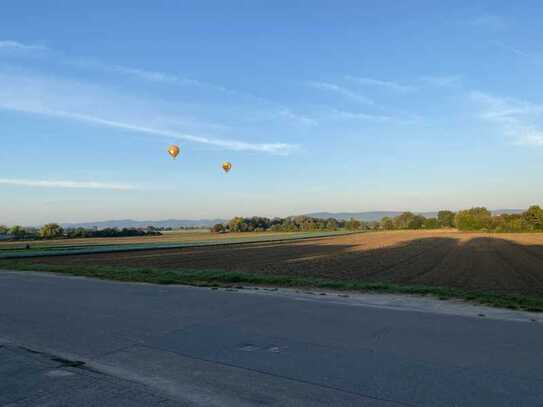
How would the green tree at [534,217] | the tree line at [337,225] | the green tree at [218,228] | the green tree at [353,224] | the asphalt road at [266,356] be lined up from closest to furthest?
the asphalt road at [266,356]
the tree line at [337,225]
the green tree at [534,217]
the green tree at [218,228]
the green tree at [353,224]

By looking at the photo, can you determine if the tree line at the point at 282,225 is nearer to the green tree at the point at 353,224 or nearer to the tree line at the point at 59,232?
the green tree at the point at 353,224

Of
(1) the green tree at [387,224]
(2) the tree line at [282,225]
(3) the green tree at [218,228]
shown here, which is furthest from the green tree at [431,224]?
(3) the green tree at [218,228]

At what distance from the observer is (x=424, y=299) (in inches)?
394

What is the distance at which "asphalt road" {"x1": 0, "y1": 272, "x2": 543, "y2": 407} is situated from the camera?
429 cm

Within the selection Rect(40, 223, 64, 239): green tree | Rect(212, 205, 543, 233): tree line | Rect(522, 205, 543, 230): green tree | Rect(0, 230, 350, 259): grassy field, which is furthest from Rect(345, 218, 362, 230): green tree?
Rect(40, 223, 64, 239): green tree

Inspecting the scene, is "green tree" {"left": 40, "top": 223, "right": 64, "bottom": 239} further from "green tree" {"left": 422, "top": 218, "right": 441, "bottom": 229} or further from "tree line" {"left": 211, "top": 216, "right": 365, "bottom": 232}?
"green tree" {"left": 422, "top": 218, "right": 441, "bottom": 229}

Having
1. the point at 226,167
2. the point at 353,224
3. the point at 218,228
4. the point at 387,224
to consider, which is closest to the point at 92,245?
the point at 226,167

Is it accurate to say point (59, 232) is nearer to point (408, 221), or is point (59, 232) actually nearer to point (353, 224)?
point (353, 224)

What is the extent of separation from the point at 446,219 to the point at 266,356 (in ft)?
582

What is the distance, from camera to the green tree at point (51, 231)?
90562 mm

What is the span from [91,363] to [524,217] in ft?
456

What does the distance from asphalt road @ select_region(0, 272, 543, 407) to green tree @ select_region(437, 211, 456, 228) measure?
168908 mm

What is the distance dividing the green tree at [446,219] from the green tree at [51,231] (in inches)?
5245

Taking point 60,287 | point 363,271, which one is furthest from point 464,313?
point 363,271
